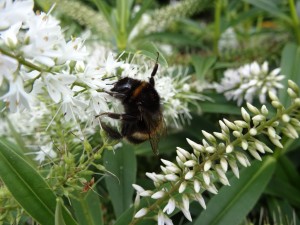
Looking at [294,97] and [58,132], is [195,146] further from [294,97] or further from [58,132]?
[58,132]

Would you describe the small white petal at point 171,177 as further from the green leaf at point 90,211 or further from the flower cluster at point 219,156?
the green leaf at point 90,211

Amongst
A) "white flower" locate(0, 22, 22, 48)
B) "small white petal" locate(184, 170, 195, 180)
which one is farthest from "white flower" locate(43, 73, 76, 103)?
"small white petal" locate(184, 170, 195, 180)

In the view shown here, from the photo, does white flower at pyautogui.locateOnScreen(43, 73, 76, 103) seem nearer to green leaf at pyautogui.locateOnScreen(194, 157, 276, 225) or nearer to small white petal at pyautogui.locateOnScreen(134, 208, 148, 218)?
small white petal at pyautogui.locateOnScreen(134, 208, 148, 218)

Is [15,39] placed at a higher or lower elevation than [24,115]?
higher

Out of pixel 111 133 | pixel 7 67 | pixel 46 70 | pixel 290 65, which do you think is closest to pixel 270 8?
pixel 290 65

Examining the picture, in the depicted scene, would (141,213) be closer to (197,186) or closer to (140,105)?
(197,186)

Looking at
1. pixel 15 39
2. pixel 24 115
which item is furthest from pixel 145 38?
pixel 15 39

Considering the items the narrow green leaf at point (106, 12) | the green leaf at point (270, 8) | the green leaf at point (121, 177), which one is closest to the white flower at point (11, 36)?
the green leaf at point (121, 177)
